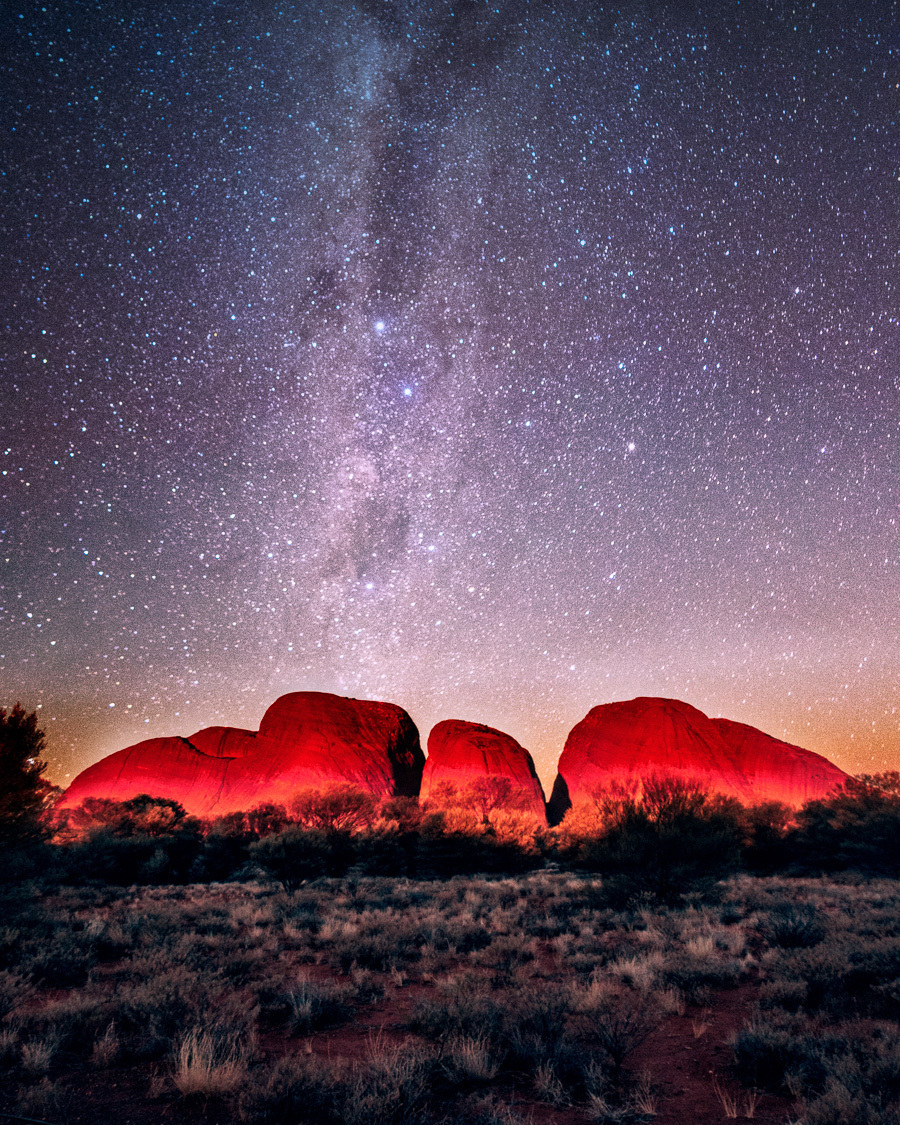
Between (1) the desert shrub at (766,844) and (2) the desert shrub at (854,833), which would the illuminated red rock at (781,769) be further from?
(1) the desert shrub at (766,844)

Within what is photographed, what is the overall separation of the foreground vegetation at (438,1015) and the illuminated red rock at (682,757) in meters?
35.7

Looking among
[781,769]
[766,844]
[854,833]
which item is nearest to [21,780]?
[766,844]

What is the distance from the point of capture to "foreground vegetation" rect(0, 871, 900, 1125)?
443 cm

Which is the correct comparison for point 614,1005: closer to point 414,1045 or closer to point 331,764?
point 414,1045

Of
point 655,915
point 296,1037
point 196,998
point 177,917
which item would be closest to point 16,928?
point 177,917

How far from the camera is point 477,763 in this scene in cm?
4619

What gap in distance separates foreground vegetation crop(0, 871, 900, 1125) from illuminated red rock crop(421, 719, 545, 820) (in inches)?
1343

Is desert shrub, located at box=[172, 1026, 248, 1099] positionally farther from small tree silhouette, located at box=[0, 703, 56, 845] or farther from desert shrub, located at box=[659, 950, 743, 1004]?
small tree silhouette, located at box=[0, 703, 56, 845]

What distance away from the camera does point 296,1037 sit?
602 centimetres

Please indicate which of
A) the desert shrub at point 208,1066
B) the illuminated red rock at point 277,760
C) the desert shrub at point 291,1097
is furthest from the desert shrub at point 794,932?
the illuminated red rock at point 277,760

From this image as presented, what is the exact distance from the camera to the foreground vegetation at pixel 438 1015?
4.43 metres

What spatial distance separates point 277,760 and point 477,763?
17810 millimetres

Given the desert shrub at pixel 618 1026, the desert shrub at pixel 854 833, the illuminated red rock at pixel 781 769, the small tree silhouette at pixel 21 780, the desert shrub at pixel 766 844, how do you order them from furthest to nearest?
the illuminated red rock at pixel 781 769 < the desert shrub at pixel 766 844 < the desert shrub at pixel 854 833 < the small tree silhouette at pixel 21 780 < the desert shrub at pixel 618 1026

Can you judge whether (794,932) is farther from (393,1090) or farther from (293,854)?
(293,854)
